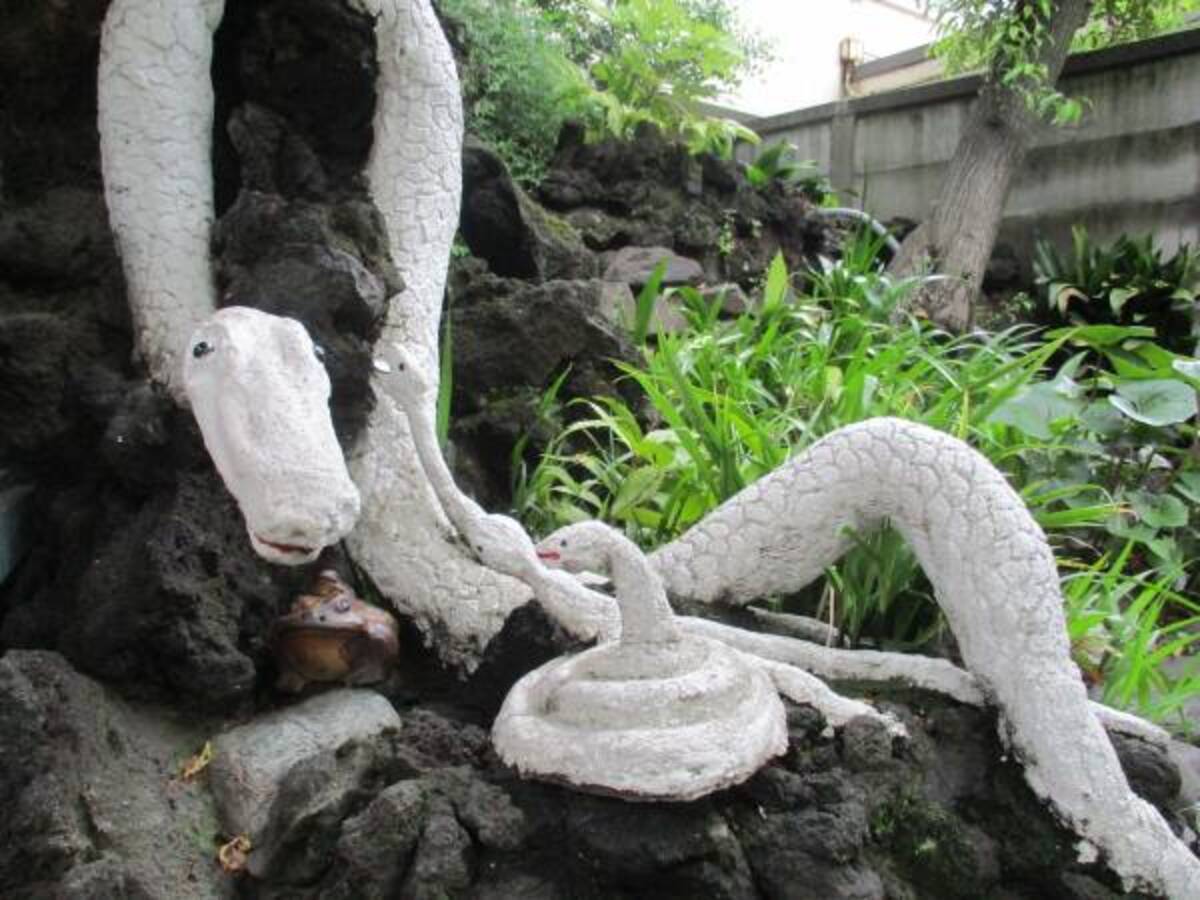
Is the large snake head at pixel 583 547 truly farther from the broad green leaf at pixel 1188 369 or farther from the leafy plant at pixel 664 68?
the leafy plant at pixel 664 68

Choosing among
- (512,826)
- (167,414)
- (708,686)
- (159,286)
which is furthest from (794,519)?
(159,286)

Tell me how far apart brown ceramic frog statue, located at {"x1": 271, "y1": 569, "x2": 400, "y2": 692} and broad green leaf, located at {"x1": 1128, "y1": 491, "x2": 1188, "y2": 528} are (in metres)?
2.13

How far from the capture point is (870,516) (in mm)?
1629

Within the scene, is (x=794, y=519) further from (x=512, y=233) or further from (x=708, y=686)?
(x=512, y=233)

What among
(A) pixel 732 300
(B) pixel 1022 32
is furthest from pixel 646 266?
(B) pixel 1022 32

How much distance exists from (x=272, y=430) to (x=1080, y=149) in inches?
243

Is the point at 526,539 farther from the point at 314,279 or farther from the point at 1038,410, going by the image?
the point at 1038,410

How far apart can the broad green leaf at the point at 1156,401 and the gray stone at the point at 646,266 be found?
196 centimetres

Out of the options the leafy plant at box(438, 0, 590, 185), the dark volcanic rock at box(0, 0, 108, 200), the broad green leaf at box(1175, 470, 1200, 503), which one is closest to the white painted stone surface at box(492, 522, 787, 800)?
the dark volcanic rock at box(0, 0, 108, 200)

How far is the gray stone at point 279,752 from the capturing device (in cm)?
137

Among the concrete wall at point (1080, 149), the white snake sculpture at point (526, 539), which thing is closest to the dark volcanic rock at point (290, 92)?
the white snake sculpture at point (526, 539)

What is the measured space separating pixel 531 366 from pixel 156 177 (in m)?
1.00

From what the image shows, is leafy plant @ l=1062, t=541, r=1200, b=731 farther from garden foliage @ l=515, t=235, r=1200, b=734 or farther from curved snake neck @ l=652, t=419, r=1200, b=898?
curved snake neck @ l=652, t=419, r=1200, b=898

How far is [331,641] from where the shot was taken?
1.55 metres
